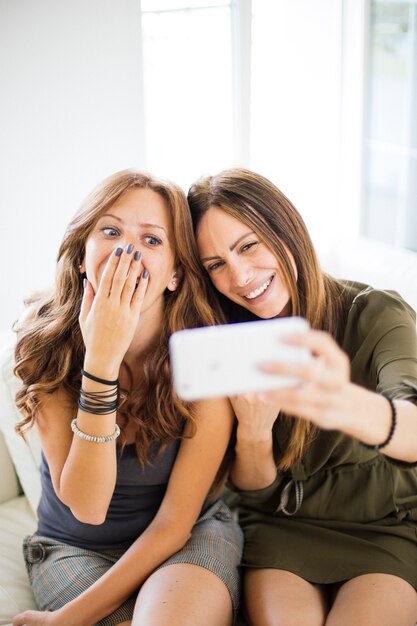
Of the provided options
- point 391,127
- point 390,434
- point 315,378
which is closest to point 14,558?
point 390,434

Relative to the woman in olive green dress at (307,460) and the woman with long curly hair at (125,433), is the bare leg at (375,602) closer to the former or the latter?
the woman in olive green dress at (307,460)

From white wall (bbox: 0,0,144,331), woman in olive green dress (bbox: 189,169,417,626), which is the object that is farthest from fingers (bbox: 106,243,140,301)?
white wall (bbox: 0,0,144,331)

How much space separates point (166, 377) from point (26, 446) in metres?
0.51

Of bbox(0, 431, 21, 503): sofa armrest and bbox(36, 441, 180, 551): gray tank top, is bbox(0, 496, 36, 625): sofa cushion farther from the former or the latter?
bbox(36, 441, 180, 551): gray tank top

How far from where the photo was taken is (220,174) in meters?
1.52

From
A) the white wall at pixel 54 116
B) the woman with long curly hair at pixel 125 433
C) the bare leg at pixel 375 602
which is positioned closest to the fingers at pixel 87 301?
the woman with long curly hair at pixel 125 433

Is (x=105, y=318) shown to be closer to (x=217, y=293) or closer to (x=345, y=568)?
(x=217, y=293)

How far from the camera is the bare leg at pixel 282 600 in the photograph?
1.39 meters

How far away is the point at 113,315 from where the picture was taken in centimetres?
132

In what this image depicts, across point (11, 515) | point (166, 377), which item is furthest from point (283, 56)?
point (11, 515)

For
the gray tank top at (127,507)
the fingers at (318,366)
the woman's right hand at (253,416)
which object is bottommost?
the gray tank top at (127,507)

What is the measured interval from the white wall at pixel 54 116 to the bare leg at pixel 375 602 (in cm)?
166

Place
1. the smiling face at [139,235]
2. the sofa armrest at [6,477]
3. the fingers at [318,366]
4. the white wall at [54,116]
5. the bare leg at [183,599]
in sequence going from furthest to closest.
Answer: the white wall at [54,116]
the sofa armrest at [6,477]
the smiling face at [139,235]
the bare leg at [183,599]
the fingers at [318,366]

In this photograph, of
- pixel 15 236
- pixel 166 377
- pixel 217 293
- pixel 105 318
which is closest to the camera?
pixel 105 318
